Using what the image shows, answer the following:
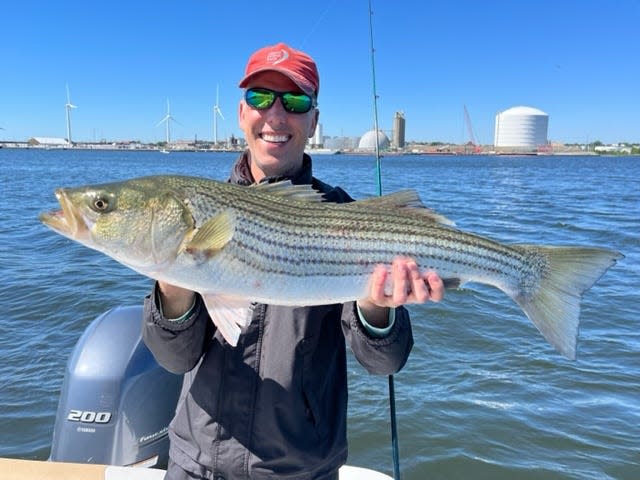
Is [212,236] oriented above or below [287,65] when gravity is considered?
below

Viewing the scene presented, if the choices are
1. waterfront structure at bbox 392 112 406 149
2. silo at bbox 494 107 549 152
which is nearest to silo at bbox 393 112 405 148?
waterfront structure at bbox 392 112 406 149

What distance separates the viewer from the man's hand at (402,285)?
2.97 metres

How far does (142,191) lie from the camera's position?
2.85m

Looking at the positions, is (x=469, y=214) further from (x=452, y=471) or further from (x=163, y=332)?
(x=163, y=332)

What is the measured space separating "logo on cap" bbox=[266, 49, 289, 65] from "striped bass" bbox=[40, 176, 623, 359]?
101cm

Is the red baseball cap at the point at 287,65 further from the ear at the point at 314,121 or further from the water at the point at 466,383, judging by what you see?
the water at the point at 466,383

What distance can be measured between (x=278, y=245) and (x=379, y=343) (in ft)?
2.97

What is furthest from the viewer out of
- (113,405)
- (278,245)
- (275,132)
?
(113,405)

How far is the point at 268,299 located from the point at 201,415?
2.80ft

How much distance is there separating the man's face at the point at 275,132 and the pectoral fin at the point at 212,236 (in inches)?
33.9

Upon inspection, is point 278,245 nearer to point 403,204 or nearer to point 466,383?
point 403,204

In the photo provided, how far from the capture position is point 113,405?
4.28 meters

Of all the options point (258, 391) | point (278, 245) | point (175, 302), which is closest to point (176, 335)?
point (175, 302)

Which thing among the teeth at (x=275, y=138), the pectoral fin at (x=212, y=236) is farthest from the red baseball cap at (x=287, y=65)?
the pectoral fin at (x=212, y=236)
